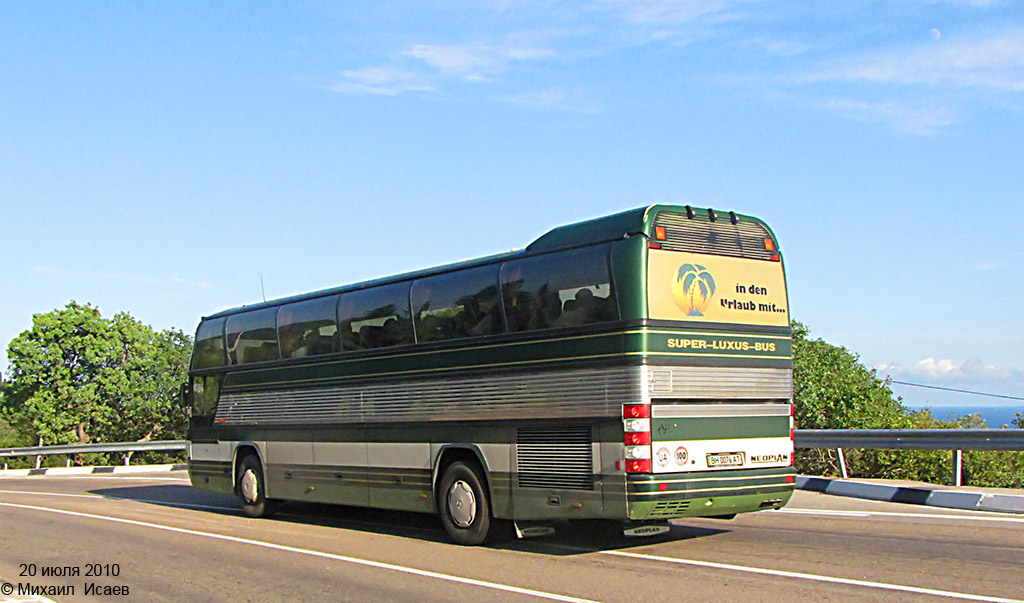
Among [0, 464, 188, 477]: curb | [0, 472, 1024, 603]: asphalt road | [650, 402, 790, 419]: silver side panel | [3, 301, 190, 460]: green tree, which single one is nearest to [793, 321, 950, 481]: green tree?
[0, 472, 1024, 603]: asphalt road

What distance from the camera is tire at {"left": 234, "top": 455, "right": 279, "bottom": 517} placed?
55.9 ft

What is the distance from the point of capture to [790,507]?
1470 centimetres

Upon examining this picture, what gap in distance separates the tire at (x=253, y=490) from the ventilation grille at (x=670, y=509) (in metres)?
8.55

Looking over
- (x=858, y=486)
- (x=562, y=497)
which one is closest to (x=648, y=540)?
(x=562, y=497)

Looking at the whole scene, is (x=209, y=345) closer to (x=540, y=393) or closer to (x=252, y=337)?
(x=252, y=337)

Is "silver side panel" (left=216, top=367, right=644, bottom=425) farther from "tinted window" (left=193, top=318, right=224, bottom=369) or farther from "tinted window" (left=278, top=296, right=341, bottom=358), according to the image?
"tinted window" (left=193, top=318, right=224, bottom=369)

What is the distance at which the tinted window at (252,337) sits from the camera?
16703 mm

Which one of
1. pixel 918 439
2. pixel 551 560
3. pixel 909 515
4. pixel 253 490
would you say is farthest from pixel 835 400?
pixel 551 560

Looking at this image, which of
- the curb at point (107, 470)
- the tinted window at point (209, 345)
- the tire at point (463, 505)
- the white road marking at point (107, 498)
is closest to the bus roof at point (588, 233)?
the tire at point (463, 505)

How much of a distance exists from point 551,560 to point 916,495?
643 cm

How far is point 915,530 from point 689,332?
3667mm

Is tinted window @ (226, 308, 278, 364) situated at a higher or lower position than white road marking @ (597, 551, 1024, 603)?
higher

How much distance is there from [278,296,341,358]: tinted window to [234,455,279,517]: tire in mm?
2270

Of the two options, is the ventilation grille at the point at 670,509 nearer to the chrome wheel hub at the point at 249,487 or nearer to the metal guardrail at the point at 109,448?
the chrome wheel hub at the point at 249,487
